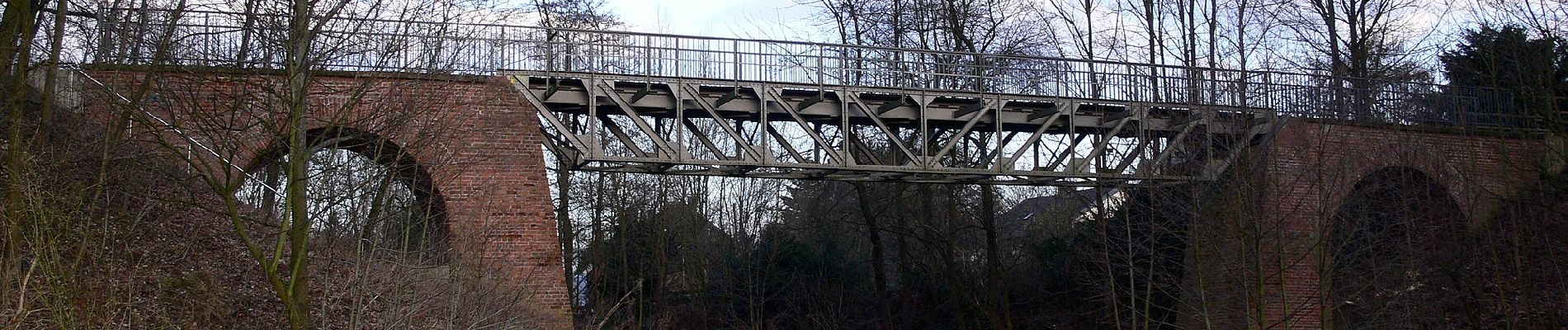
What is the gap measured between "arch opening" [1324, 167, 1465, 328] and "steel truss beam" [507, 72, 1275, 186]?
2.10m

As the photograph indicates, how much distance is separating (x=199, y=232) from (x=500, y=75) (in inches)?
161

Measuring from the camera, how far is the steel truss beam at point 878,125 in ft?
55.0

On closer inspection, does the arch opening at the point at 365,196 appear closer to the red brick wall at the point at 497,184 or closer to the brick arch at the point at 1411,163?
the red brick wall at the point at 497,184

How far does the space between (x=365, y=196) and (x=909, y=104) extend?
872 cm

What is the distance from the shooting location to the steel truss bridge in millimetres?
16672

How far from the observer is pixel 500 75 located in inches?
647

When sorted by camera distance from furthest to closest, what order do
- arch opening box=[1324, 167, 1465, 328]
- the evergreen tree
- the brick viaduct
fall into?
the evergreen tree → arch opening box=[1324, 167, 1465, 328] → the brick viaduct

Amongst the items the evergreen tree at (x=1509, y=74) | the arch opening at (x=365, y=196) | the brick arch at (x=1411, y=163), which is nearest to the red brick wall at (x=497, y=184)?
the arch opening at (x=365, y=196)

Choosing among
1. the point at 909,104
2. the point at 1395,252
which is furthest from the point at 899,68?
the point at 1395,252

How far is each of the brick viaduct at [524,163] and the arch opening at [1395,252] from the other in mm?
332

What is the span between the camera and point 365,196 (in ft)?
39.2

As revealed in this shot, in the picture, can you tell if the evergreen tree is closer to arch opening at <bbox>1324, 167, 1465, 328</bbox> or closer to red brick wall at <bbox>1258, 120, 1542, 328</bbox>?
red brick wall at <bbox>1258, 120, 1542, 328</bbox>

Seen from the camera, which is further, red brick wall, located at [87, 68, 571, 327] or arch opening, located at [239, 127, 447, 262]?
red brick wall, located at [87, 68, 571, 327]

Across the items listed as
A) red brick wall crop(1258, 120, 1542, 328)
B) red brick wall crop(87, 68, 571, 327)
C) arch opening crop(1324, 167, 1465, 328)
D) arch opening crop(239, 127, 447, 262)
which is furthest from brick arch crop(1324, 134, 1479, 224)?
arch opening crop(239, 127, 447, 262)
